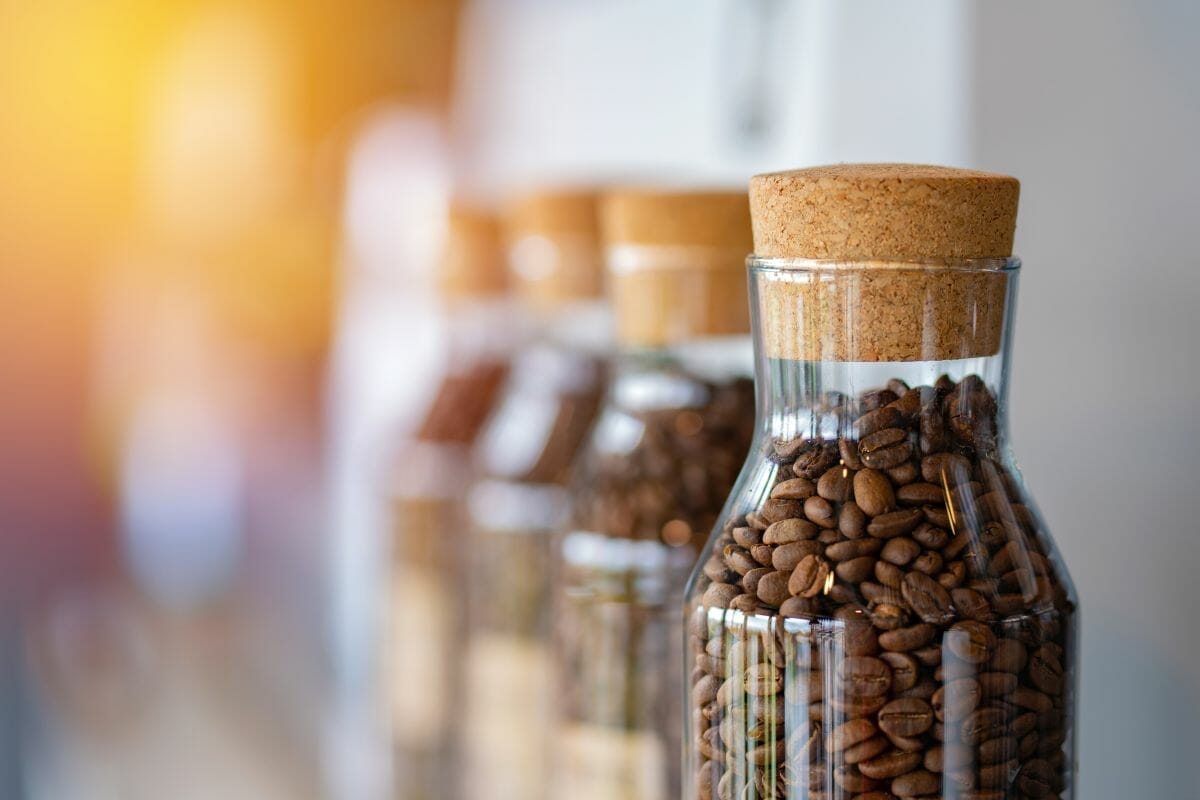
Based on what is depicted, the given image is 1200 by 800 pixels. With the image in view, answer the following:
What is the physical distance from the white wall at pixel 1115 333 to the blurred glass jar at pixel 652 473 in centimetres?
12

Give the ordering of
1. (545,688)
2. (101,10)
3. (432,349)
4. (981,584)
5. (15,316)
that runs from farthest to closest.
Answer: (15,316) → (101,10) → (432,349) → (545,688) → (981,584)

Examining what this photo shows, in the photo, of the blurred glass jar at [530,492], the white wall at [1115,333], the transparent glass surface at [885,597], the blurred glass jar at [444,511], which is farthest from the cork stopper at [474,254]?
the transparent glass surface at [885,597]

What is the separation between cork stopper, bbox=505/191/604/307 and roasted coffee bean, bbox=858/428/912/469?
40 centimetres

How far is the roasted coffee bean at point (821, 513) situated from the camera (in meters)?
0.38

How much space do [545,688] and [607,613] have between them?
18 cm

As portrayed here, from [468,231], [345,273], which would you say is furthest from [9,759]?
[468,231]

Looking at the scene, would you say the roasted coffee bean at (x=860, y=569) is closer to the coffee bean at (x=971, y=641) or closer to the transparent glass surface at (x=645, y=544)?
the coffee bean at (x=971, y=641)

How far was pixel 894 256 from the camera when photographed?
38 centimetres

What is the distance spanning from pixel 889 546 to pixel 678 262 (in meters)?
0.22

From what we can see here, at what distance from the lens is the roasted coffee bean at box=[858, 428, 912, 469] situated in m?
0.38

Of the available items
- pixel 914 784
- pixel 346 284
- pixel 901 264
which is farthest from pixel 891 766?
pixel 346 284

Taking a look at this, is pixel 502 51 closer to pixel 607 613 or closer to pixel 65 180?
pixel 607 613

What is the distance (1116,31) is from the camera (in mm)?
520

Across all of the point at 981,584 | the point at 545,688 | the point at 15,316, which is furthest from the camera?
Result: the point at 15,316
